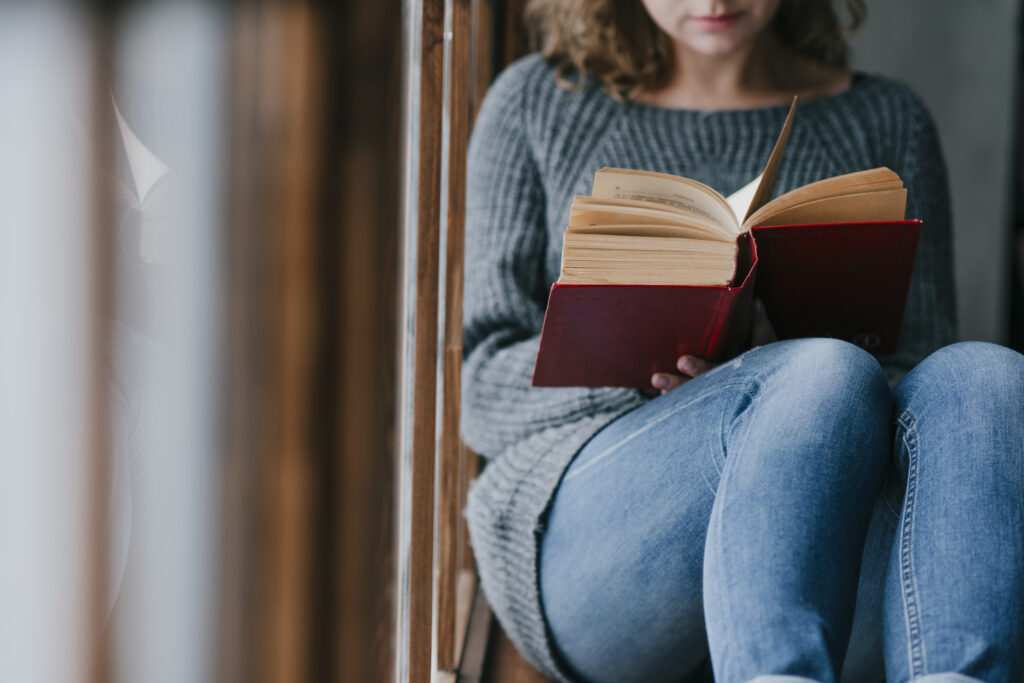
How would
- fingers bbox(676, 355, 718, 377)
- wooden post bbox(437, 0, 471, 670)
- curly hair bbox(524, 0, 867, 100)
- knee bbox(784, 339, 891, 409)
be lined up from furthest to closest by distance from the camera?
curly hair bbox(524, 0, 867, 100) → wooden post bbox(437, 0, 471, 670) → fingers bbox(676, 355, 718, 377) → knee bbox(784, 339, 891, 409)

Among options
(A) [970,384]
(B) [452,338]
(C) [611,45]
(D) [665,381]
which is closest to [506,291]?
(B) [452,338]

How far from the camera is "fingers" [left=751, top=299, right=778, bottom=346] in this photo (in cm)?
77

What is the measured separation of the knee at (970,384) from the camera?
602 millimetres

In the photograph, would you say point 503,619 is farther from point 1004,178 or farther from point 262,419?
point 1004,178

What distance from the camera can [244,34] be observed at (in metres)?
0.17

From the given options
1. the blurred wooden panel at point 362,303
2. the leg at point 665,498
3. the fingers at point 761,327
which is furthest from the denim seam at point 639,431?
the blurred wooden panel at point 362,303

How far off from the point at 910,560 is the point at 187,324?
518mm

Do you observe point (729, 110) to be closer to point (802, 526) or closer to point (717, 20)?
point (717, 20)

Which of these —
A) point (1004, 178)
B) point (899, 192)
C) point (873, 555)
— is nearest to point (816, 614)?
point (873, 555)

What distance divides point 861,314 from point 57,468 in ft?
2.42

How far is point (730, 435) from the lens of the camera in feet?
2.14

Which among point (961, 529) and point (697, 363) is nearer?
point (961, 529)

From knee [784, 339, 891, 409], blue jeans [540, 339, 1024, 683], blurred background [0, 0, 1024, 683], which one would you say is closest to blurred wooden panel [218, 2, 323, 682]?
blurred background [0, 0, 1024, 683]

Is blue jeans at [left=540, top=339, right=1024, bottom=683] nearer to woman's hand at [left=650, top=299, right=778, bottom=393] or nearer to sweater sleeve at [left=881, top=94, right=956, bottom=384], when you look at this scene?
woman's hand at [left=650, top=299, right=778, bottom=393]
